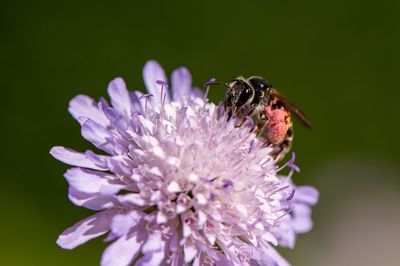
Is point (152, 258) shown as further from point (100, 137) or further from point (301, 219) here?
point (301, 219)

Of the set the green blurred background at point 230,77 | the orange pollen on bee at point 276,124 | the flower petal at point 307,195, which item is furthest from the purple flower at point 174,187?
the green blurred background at point 230,77

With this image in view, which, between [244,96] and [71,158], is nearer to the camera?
[71,158]

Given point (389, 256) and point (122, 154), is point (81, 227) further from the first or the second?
point (389, 256)

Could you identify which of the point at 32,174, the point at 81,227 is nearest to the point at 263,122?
the point at 81,227

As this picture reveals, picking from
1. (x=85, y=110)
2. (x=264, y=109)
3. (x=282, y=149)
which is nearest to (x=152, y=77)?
(x=85, y=110)

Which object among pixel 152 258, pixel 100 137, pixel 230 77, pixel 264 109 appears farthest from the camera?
pixel 230 77

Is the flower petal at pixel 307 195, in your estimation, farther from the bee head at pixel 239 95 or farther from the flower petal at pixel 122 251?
the flower petal at pixel 122 251
